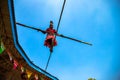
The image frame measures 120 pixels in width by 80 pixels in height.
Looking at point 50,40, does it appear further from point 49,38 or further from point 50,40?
point 49,38

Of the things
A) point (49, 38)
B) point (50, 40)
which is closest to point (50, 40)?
point (50, 40)

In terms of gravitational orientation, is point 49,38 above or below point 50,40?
above

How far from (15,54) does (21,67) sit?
2.66ft

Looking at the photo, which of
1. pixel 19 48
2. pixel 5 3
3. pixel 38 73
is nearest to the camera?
pixel 5 3

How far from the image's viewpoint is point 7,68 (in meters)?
12.2

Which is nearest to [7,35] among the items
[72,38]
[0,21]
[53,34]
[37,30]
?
[0,21]

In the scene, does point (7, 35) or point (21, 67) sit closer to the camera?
point (7, 35)

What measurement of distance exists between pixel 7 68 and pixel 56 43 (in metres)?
3.15

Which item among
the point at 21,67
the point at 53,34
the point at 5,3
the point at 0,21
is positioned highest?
the point at 5,3

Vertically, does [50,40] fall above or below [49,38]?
below

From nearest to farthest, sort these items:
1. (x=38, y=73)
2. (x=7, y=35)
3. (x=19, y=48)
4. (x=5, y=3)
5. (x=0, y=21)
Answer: (x=5, y=3) < (x=0, y=21) < (x=7, y=35) < (x=19, y=48) < (x=38, y=73)

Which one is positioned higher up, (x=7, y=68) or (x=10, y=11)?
(x=10, y=11)

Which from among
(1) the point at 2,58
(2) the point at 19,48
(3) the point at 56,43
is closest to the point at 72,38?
(3) the point at 56,43

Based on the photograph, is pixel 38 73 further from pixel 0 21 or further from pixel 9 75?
pixel 0 21
